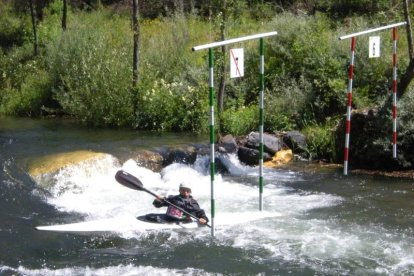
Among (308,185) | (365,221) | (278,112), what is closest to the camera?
(365,221)

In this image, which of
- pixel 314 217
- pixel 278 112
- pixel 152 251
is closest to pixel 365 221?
pixel 314 217

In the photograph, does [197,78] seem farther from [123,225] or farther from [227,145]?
[123,225]

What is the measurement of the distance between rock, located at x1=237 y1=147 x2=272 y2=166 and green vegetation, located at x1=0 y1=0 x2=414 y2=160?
1.08 metres

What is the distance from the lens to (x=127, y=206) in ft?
33.4

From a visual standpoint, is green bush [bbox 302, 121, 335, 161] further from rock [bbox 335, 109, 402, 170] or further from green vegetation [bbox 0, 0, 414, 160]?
rock [bbox 335, 109, 402, 170]

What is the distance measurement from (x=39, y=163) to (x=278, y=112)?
558 cm

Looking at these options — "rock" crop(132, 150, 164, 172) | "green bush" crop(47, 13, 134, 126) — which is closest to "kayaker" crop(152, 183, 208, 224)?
"rock" crop(132, 150, 164, 172)

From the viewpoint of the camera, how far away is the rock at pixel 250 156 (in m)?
13.1

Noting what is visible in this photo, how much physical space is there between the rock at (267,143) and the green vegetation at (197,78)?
75 cm

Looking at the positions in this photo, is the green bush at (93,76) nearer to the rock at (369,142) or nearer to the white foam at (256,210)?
the white foam at (256,210)

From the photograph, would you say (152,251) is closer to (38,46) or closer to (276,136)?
(276,136)

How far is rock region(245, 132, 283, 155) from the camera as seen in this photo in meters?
13.4

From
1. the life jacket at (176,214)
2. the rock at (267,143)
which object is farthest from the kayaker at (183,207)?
the rock at (267,143)

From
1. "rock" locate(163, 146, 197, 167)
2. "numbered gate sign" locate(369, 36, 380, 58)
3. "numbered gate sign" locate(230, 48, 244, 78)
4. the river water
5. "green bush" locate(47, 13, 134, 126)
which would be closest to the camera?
the river water
